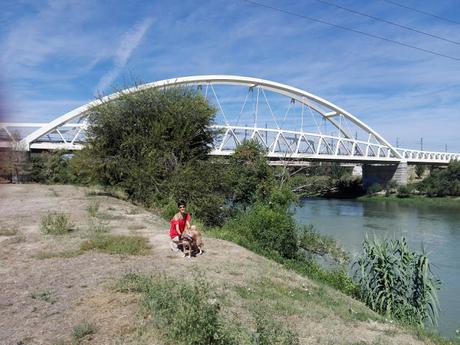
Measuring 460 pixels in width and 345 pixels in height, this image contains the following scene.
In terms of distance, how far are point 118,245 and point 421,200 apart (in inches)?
2550

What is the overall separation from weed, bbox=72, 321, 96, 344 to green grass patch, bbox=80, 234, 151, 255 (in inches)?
174

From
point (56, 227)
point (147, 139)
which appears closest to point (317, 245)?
point (147, 139)

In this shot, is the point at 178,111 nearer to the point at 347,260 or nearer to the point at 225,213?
the point at 225,213

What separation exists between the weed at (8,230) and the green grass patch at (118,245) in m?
2.39

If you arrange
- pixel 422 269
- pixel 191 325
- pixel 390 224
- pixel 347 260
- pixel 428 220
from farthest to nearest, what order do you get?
1. pixel 428 220
2. pixel 390 224
3. pixel 347 260
4. pixel 422 269
5. pixel 191 325

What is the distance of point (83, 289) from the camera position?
285 inches

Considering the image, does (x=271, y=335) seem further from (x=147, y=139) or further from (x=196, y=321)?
(x=147, y=139)

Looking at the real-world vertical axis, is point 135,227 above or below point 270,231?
above

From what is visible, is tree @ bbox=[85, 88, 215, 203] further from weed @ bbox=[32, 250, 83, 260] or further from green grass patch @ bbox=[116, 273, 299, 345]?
green grass patch @ bbox=[116, 273, 299, 345]

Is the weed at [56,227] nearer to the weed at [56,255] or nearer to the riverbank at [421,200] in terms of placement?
the weed at [56,255]

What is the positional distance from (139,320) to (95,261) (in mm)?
3539

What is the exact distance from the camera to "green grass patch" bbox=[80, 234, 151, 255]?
1023 cm

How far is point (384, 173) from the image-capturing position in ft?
300

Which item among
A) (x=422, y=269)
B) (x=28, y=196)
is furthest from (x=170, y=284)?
(x=28, y=196)
